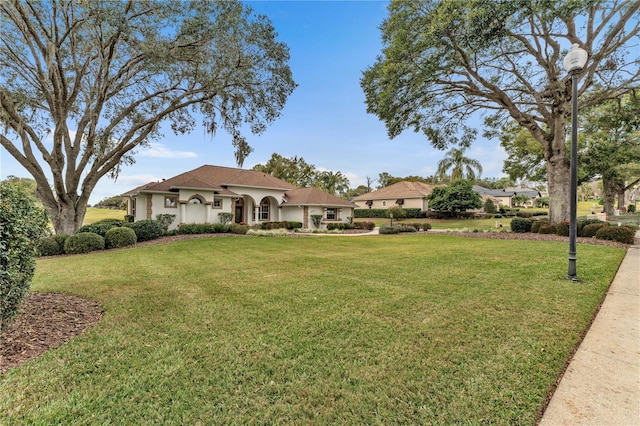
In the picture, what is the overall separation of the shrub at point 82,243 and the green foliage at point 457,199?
29.4 metres

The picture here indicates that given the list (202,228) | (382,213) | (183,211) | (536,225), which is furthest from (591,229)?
(382,213)

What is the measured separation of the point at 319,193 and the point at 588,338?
21.9 m

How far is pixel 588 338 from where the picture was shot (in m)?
3.30

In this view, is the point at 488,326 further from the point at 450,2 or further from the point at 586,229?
the point at 586,229

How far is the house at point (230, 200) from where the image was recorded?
17625 mm

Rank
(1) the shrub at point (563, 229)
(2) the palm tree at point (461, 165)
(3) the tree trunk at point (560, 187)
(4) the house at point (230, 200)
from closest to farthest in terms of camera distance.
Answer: (1) the shrub at point (563, 229)
(3) the tree trunk at point (560, 187)
(4) the house at point (230, 200)
(2) the palm tree at point (461, 165)

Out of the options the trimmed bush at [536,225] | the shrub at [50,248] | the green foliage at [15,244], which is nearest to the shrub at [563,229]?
the trimmed bush at [536,225]

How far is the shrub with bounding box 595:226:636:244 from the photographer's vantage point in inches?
420

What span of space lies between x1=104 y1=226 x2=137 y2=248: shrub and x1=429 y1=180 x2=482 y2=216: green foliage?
2824 cm

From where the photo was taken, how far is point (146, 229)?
45.9 feet

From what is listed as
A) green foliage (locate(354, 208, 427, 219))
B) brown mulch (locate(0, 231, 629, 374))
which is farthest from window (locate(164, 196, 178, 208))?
green foliage (locate(354, 208, 427, 219))

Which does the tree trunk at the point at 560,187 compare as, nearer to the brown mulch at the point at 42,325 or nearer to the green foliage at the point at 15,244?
the brown mulch at the point at 42,325

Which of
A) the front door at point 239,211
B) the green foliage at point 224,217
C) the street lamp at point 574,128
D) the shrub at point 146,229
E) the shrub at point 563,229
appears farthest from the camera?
the front door at point 239,211

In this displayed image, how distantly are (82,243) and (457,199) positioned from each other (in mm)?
30636
